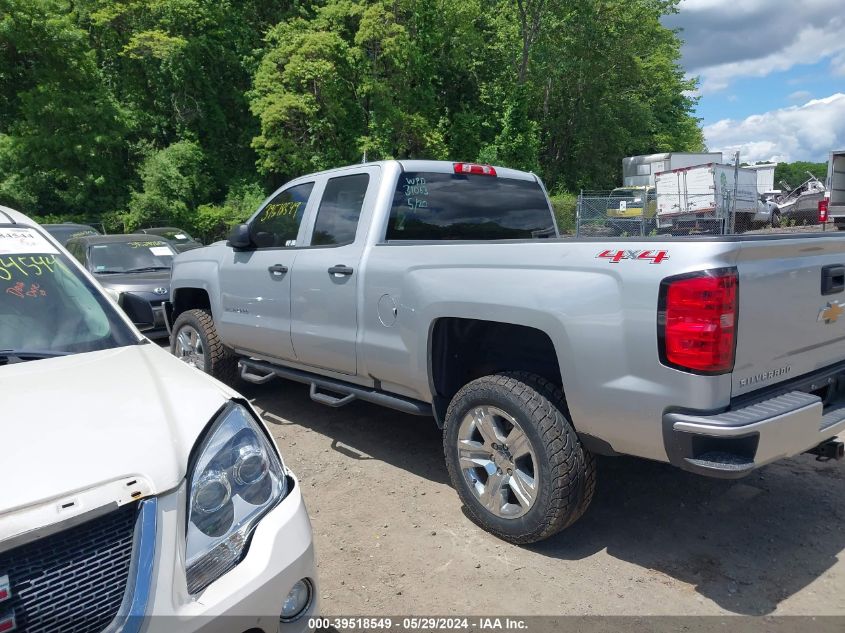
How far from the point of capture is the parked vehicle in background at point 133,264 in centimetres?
890

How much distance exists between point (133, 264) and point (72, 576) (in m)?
9.01

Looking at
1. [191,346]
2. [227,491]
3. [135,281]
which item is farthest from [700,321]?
[135,281]

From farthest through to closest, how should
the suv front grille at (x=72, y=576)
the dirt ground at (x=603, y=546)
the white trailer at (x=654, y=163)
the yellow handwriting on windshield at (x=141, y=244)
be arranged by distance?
1. the white trailer at (x=654, y=163)
2. the yellow handwriting on windshield at (x=141, y=244)
3. the dirt ground at (x=603, y=546)
4. the suv front grille at (x=72, y=576)

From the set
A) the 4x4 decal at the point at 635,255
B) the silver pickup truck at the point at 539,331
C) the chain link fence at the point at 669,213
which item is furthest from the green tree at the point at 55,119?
the 4x4 decal at the point at 635,255

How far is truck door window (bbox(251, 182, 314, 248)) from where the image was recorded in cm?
514

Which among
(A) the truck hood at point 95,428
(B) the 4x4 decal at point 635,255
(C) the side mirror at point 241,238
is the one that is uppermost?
(C) the side mirror at point 241,238

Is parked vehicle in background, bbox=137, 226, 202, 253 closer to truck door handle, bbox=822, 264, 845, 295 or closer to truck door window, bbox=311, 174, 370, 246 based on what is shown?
truck door window, bbox=311, 174, 370, 246

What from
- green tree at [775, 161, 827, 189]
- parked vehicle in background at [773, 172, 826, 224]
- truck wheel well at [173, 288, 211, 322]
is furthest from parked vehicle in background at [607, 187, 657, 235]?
green tree at [775, 161, 827, 189]

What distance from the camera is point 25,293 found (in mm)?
2957

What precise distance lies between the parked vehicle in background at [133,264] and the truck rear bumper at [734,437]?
23.6ft

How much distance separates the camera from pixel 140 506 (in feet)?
6.00

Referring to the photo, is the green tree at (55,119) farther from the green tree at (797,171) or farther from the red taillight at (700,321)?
the green tree at (797,171)

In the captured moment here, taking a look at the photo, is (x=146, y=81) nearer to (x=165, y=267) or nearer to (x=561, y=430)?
(x=165, y=267)

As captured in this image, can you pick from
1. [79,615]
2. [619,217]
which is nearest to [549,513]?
[79,615]
